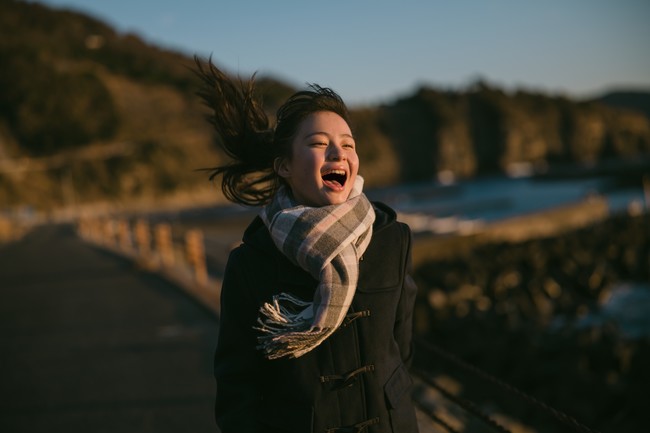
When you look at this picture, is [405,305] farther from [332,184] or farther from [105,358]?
[105,358]

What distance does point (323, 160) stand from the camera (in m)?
1.73

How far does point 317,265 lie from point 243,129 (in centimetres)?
73

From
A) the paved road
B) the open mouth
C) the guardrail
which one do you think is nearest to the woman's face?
the open mouth

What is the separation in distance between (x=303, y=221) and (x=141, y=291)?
361 inches

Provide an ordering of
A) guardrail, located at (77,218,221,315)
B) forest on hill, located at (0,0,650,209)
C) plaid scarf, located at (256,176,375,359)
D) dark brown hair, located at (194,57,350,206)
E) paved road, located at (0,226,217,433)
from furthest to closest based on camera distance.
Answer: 1. forest on hill, located at (0,0,650,209)
2. guardrail, located at (77,218,221,315)
3. paved road, located at (0,226,217,433)
4. dark brown hair, located at (194,57,350,206)
5. plaid scarf, located at (256,176,375,359)

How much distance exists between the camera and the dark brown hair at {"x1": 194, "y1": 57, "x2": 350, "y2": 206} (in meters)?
1.98

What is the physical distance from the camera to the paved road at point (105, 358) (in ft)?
14.9

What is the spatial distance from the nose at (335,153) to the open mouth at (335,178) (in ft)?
0.15

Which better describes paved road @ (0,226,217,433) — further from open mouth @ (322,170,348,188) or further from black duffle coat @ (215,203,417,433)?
open mouth @ (322,170,348,188)

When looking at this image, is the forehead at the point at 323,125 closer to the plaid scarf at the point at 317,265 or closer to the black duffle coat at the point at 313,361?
the plaid scarf at the point at 317,265

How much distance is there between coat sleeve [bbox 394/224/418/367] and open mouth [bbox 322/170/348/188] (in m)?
0.30

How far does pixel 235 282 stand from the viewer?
5.80ft

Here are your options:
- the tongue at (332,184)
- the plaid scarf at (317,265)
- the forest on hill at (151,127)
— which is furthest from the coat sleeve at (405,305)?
the forest on hill at (151,127)

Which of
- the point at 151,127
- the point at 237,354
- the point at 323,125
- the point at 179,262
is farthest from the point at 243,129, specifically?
the point at 151,127
